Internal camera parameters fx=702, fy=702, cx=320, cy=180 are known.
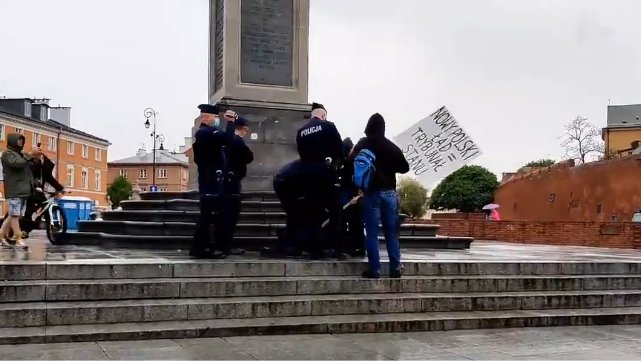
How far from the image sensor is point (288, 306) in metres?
7.05

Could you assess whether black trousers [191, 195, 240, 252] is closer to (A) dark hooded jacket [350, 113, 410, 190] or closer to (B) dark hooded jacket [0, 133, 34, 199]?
(A) dark hooded jacket [350, 113, 410, 190]

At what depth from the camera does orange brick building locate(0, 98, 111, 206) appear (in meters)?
64.4

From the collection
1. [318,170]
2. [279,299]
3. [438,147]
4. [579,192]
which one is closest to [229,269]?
[279,299]

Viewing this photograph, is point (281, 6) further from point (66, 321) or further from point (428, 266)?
point (66, 321)

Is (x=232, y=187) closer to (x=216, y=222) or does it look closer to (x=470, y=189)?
(x=216, y=222)

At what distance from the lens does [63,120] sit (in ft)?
244

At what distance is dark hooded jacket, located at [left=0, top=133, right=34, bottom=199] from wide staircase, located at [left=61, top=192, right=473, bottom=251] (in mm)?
1497

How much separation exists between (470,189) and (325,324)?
6298cm

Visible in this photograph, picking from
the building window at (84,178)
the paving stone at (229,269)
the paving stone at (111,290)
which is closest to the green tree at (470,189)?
the building window at (84,178)

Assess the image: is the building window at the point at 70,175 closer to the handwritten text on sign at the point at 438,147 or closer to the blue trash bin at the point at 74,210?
the blue trash bin at the point at 74,210

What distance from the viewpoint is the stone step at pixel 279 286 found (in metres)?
6.71

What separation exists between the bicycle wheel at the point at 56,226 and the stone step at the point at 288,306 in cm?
444

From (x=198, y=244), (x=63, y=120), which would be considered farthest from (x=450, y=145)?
(x=63, y=120)

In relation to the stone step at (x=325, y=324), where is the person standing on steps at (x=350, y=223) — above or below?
above
